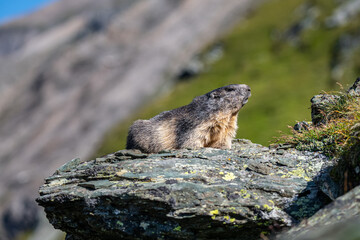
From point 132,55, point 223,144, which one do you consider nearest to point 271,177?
point 223,144

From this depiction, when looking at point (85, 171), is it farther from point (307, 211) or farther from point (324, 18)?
point (324, 18)

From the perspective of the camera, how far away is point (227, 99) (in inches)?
531

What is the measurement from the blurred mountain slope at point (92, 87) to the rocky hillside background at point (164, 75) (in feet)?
1.08

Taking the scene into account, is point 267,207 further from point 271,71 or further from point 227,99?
point 271,71

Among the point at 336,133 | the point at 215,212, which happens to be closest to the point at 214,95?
the point at 336,133

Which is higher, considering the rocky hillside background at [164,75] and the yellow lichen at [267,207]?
the rocky hillside background at [164,75]

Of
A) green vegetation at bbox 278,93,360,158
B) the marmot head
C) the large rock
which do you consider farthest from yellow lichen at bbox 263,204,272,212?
the marmot head

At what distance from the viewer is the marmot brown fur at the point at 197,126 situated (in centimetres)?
1298

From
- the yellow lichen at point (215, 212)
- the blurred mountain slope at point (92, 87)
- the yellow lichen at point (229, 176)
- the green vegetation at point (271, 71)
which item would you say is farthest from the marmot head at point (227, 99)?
the blurred mountain slope at point (92, 87)

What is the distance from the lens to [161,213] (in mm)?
8945

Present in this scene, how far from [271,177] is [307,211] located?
1.36 m

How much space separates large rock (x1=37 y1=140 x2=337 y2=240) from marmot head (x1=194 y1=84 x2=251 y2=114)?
2754mm

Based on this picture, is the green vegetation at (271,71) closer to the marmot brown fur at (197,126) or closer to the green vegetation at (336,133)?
the marmot brown fur at (197,126)

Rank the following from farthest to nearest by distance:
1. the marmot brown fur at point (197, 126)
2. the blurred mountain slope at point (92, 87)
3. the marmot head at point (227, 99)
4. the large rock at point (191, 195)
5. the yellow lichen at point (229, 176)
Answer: the blurred mountain slope at point (92, 87) → the marmot head at point (227, 99) → the marmot brown fur at point (197, 126) → the yellow lichen at point (229, 176) → the large rock at point (191, 195)
